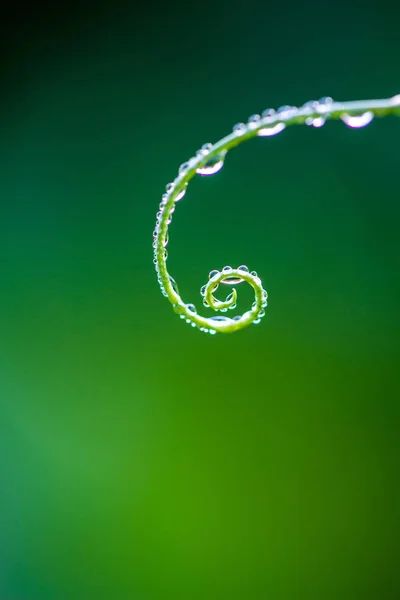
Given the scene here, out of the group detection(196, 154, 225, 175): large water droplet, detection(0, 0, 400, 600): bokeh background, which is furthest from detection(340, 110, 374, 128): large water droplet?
detection(0, 0, 400, 600): bokeh background

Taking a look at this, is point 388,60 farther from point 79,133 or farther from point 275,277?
point 79,133

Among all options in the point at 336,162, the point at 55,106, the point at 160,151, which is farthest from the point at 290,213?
the point at 55,106

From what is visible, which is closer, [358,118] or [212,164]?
[358,118]

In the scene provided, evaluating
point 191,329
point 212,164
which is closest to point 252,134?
point 212,164

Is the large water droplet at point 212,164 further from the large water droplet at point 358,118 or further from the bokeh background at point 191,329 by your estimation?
the bokeh background at point 191,329

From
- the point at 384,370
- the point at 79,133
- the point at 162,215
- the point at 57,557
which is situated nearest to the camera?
the point at 162,215

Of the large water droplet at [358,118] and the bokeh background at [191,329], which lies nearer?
the large water droplet at [358,118]

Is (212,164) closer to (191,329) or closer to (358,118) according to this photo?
(358,118)

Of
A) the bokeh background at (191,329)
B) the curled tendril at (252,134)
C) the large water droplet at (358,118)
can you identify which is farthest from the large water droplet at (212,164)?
the bokeh background at (191,329)
